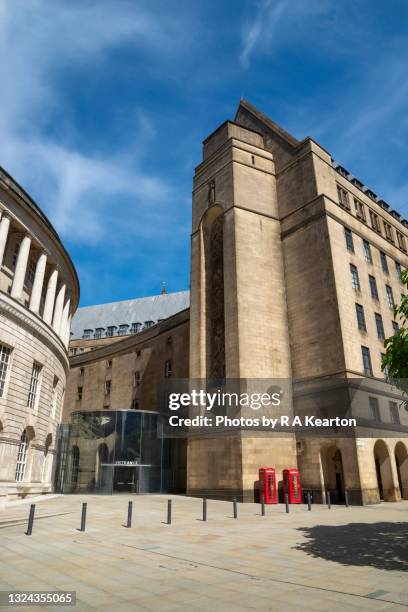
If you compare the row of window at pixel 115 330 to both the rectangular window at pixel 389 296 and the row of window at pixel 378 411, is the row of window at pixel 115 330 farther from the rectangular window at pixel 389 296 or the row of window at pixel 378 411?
the row of window at pixel 378 411

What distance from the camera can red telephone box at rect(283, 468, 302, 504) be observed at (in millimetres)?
25641

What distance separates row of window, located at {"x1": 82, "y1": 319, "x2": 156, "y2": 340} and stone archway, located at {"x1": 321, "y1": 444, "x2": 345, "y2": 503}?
160ft

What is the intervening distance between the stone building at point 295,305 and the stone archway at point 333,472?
0.31ft

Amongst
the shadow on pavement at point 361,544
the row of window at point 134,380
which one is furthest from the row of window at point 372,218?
the shadow on pavement at point 361,544

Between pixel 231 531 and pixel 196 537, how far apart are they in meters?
1.70

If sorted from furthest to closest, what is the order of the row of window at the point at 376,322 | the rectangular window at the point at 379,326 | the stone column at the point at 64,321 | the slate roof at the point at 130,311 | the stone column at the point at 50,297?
1. the slate roof at the point at 130,311
2. the stone column at the point at 64,321
3. the rectangular window at the point at 379,326
4. the row of window at the point at 376,322
5. the stone column at the point at 50,297

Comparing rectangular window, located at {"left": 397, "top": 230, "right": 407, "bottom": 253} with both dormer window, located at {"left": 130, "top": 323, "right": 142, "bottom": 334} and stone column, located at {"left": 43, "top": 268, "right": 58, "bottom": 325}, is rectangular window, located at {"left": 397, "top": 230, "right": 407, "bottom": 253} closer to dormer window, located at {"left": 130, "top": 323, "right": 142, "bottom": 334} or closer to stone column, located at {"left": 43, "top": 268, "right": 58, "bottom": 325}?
stone column, located at {"left": 43, "top": 268, "right": 58, "bottom": 325}

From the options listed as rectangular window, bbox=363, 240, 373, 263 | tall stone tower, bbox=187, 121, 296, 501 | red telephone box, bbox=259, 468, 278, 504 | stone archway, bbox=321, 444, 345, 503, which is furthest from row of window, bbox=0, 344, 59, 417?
rectangular window, bbox=363, 240, 373, 263

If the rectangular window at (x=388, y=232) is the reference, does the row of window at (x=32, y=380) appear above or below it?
below

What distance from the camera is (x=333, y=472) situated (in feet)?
92.3

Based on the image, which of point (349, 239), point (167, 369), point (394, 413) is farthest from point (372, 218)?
point (167, 369)

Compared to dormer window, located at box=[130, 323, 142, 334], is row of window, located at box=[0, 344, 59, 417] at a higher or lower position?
lower

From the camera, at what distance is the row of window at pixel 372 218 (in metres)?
34.9

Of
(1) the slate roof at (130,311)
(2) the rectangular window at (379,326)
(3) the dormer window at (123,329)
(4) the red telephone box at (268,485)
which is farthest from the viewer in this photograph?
(1) the slate roof at (130,311)
